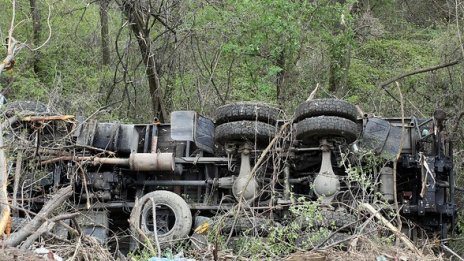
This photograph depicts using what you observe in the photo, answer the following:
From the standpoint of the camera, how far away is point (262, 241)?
5.66 m

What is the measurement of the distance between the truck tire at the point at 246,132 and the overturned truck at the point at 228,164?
1 cm

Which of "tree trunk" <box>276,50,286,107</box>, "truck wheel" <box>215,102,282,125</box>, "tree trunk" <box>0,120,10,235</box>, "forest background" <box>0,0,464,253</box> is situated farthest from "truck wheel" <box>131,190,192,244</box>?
"tree trunk" <box>276,50,286,107</box>

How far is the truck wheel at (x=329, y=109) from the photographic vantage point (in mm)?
6512

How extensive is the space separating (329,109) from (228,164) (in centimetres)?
128

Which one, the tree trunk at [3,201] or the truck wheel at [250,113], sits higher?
the truck wheel at [250,113]

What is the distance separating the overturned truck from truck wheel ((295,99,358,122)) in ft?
0.03

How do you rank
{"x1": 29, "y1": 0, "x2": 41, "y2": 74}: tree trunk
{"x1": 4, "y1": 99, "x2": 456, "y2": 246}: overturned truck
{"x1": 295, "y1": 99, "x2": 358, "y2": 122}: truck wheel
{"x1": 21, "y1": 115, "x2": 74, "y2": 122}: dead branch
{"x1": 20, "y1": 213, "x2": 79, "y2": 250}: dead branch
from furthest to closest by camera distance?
1. {"x1": 29, "y1": 0, "x2": 41, "y2": 74}: tree trunk
2. {"x1": 21, "y1": 115, "x2": 74, "y2": 122}: dead branch
3. {"x1": 4, "y1": 99, "x2": 456, "y2": 246}: overturned truck
4. {"x1": 295, "y1": 99, "x2": 358, "y2": 122}: truck wheel
5. {"x1": 20, "y1": 213, "x2": 79, "y2": 250}: dead branch

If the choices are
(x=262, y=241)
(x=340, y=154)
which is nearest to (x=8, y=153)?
(x=262, y=241)

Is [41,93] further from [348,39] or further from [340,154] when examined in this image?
[340,154]

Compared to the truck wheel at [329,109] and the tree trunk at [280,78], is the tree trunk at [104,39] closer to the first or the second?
the tree trunk at [280,78]

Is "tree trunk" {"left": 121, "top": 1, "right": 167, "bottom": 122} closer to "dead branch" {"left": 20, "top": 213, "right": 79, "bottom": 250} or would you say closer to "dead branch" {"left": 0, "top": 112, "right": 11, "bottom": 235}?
"dead branch" {"left": 0, "top": 112, "right": 11, "bottom": 235}

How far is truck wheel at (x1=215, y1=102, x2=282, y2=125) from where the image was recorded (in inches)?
266

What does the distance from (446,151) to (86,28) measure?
937cm

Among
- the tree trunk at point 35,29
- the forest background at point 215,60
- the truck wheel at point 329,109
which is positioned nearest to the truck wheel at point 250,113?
the truck wheel at point 329,109
